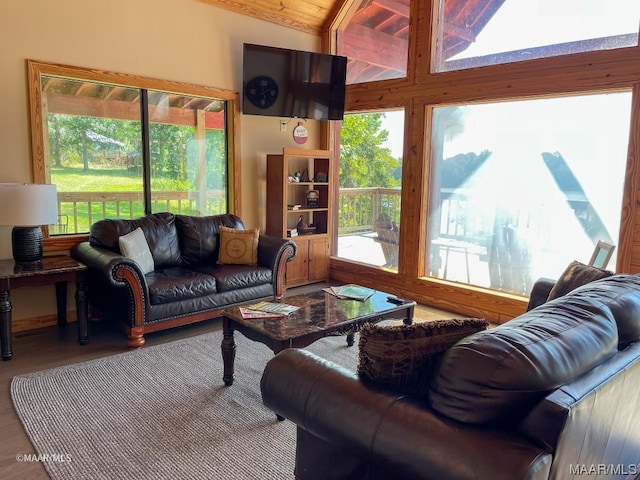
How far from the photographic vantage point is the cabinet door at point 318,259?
566 centimetres

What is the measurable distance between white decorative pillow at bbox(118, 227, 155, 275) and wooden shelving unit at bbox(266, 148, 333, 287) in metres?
1.68

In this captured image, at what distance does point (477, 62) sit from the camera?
14.5 ft

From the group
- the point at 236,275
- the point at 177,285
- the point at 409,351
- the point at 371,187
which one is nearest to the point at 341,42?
the point at 371,187

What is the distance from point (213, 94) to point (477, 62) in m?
2.67

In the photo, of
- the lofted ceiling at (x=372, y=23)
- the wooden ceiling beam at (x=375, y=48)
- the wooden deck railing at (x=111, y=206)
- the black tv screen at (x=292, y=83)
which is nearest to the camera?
the wooden deck railing at (x=111, y=206)

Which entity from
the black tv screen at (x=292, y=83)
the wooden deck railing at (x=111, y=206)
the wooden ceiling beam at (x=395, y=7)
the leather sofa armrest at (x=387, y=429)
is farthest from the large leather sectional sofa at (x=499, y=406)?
the wooden ceiling beam at (x=395, y=7)

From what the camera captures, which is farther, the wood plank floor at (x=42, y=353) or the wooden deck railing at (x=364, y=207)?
the wooden deck railing at (x=364, y=207)

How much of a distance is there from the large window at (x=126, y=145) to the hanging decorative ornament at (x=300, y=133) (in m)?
0.86

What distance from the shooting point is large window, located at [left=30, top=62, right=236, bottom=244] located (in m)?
4.00

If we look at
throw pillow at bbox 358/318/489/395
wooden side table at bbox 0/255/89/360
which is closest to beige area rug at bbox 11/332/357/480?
wooden side table at bbox 0/255/89/360

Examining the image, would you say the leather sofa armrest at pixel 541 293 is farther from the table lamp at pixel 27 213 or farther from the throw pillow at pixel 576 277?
the table lamp at pixel 27 213

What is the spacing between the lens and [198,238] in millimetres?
4469

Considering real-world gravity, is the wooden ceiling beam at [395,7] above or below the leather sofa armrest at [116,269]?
above

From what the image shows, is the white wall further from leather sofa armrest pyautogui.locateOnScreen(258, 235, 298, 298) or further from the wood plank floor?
leather sofa armrest pyautogui.locateOnScreen(258, 235, 298, 298)
